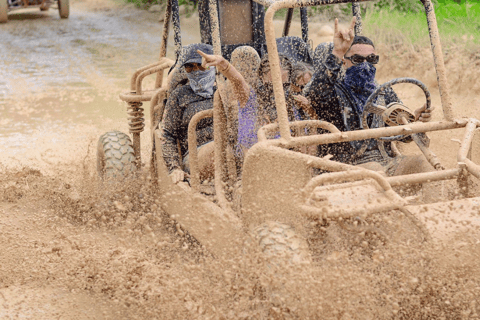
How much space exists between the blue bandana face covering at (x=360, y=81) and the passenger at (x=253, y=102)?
0.41 m

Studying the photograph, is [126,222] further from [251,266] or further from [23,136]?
[23,136]

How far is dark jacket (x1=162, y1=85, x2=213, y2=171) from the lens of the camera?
4.25 m

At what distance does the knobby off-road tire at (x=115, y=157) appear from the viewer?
484 cm

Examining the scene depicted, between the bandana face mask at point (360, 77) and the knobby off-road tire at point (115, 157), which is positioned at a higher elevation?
the bandana face mask at point (360, 77)

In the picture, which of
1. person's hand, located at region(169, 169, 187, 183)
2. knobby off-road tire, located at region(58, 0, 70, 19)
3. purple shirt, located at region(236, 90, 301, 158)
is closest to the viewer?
purple shirt, located at region(236, 90, 301, 158)

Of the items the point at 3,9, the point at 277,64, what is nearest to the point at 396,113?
the point at 277,64

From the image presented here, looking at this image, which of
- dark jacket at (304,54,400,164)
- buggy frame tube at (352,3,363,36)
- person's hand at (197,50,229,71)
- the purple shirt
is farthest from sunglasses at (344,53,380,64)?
person's hand at (197,50,229,71)

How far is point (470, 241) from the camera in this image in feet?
8.42

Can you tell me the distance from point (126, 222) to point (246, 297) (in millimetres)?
1841

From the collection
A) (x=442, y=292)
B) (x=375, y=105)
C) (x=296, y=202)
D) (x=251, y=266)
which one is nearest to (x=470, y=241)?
(x=442, y=292)

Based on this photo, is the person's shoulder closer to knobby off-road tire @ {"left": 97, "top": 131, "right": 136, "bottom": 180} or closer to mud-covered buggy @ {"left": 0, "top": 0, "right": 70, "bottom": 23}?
knobby off-road tire @ {"left": 97, "top": 131, "right": 136, "bottom": 180}

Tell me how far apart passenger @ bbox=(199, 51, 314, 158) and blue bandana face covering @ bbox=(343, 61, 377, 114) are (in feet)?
1.36

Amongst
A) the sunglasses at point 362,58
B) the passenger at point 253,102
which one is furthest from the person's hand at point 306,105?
the sunglasses at point 362,58

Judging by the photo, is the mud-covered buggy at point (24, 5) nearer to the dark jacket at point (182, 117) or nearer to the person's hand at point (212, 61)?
the dark jacket at point (182, 117)
